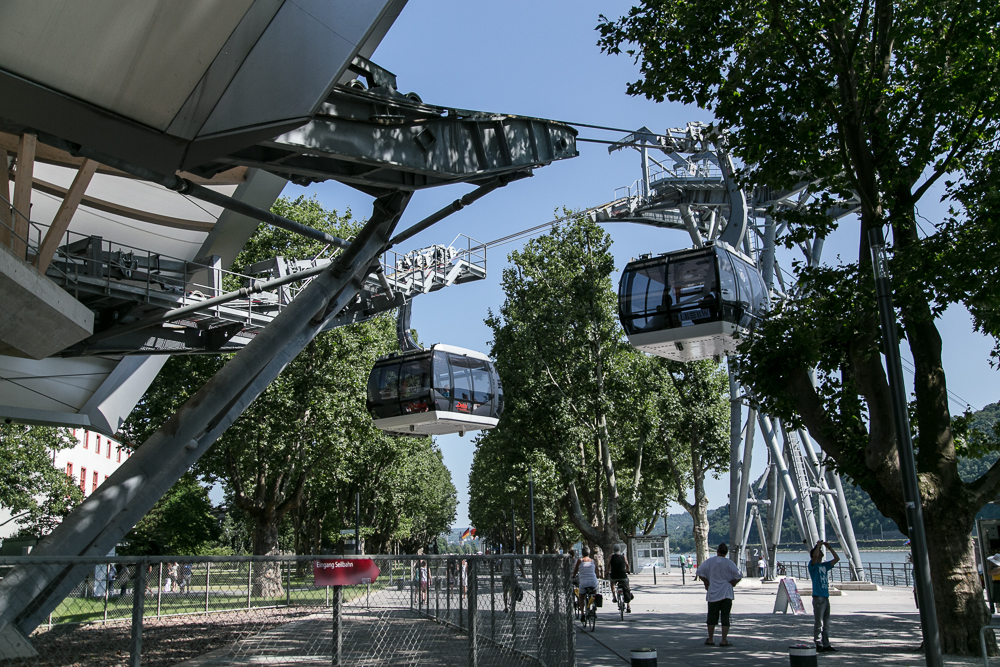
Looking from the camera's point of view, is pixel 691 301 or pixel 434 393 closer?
pixel 691 301

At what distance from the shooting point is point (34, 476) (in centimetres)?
4062

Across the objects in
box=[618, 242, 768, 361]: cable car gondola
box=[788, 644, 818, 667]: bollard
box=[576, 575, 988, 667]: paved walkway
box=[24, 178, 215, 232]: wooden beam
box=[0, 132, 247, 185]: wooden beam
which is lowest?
box=[576, 575, 988, 667]: paved walkway

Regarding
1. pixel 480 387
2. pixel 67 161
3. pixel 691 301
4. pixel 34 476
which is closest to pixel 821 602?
pixel 691 301

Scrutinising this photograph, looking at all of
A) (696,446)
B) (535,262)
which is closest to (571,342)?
(535,262)

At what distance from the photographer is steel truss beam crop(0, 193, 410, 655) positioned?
1023 cm

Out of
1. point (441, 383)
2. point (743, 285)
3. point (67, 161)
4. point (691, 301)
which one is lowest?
point (441, 383)

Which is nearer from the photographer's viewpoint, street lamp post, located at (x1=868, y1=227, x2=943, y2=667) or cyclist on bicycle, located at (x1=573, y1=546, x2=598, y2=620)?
street lamp post, located at (x1=868, y1=227, x2=943, y2=667)

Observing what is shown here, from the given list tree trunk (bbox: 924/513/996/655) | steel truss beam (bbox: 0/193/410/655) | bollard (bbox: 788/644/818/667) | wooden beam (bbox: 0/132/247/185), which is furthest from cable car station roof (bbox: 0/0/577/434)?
tree trunk (bbox: 924/513/996/655)

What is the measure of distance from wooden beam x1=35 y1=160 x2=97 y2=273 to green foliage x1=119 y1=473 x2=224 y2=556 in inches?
1422

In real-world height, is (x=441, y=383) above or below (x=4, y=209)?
below

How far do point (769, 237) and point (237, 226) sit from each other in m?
20.6

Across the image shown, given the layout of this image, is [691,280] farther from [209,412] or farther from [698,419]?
[698,419]

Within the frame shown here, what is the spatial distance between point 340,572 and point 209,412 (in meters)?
5.56

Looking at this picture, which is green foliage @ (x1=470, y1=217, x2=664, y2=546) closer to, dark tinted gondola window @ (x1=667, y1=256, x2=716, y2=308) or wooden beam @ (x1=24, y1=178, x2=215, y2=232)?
wooden beam @ (x1=24, y1=178, x2=215, y2=232)
